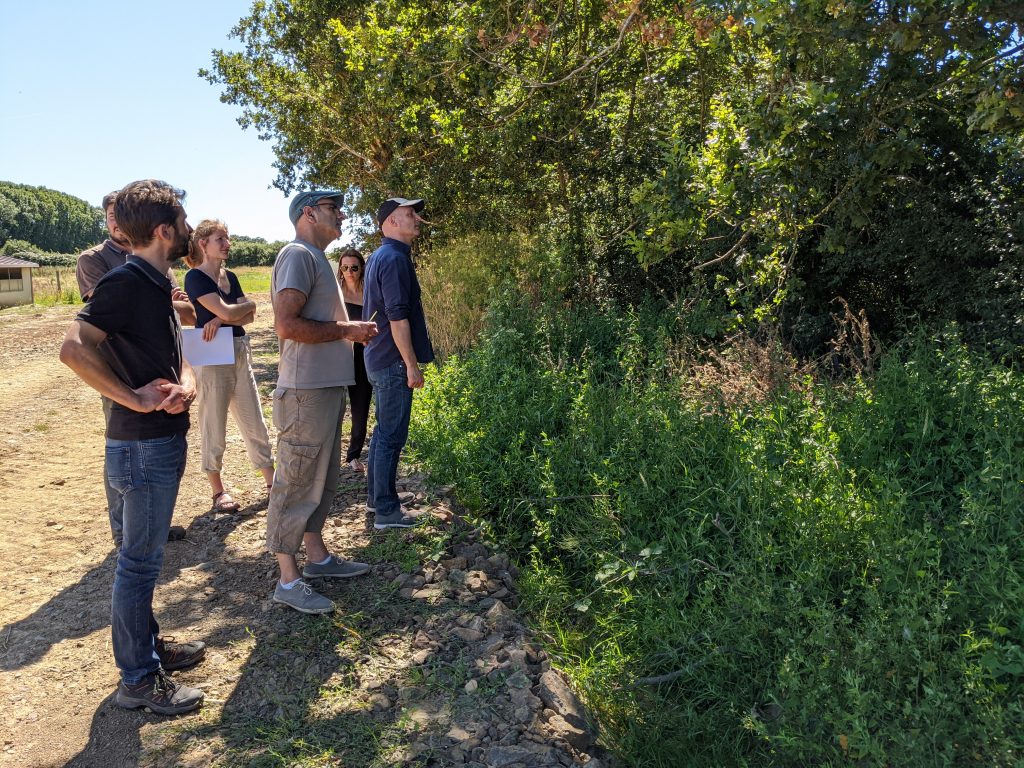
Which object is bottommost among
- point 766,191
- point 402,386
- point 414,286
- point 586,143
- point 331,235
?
point 402,386

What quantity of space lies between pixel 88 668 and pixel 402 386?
239 cm

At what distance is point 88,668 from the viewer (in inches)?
149

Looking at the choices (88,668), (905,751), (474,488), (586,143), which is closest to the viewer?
(905,751)

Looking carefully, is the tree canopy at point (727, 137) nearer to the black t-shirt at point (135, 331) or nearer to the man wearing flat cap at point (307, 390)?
the man wearing flat cap at point (307, 390)

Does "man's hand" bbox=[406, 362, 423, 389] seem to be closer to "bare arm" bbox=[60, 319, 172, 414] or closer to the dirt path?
the dirt path

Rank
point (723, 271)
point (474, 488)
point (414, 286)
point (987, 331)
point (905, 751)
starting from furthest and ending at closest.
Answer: point (723, 271) < point (987, 331) < point (474, 488) < point (414, 286) < point (905, 751)

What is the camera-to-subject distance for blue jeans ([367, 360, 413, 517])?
5.03 m

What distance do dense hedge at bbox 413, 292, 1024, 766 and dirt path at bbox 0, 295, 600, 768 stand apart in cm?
40

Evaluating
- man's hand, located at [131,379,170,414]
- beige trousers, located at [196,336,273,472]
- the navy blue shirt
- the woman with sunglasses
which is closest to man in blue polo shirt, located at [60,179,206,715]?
man's hand, located at [131,379,170,414]

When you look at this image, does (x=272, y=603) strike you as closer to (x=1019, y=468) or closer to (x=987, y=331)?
(x=1019, y=468)

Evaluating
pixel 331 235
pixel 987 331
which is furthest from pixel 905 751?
pixel 987 331

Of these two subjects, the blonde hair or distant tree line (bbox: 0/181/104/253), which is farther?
distant tree line (bbox: 0/181/104/253)

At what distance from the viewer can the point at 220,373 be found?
5.54m

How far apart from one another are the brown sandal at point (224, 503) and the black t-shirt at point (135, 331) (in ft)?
8.10
